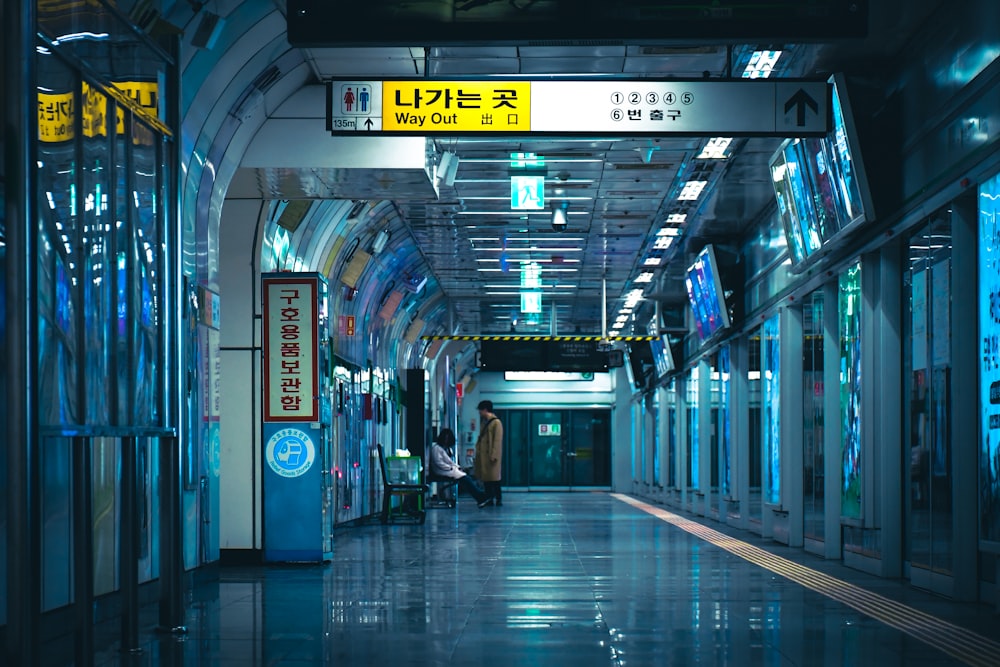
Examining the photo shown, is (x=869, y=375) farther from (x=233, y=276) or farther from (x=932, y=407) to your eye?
(x=233, y=276)

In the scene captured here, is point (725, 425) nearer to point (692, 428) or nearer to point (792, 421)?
point (692, 428)

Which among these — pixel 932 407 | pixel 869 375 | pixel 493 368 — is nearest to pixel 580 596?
pixel 932 407

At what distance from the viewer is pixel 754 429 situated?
16.0 m

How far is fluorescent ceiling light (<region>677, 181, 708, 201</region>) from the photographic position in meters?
14.3

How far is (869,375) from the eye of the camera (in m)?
9.92

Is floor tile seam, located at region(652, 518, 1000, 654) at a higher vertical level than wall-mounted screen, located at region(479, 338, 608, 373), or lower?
lower

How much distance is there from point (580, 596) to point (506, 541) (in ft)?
18.4

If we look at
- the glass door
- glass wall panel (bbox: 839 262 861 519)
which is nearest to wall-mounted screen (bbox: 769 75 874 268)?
glass wall panel (bbox: 839 262 861 519)

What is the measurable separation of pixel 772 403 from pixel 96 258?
408 inches

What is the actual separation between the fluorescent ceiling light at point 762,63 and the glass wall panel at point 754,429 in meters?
5.93

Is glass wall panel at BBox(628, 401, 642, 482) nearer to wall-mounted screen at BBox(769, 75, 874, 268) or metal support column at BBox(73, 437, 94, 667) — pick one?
wall-mounted screen at BBox(769, 75, 874, 268)

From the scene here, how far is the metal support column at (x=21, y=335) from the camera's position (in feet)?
13.3

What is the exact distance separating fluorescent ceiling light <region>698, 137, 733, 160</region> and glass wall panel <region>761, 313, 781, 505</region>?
77.8 inches

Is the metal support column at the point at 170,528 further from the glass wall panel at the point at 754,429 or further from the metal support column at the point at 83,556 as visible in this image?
the glass wall panel at the point at 754,429
